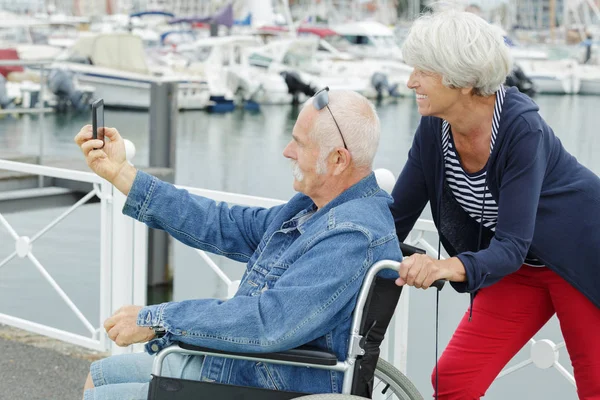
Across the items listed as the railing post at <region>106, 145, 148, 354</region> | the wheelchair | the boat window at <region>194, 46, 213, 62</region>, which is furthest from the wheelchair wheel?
the boat window at <region>194, 46, 213, 62</region>

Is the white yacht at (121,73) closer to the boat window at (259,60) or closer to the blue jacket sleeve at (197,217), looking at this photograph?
the boat window at (259,60)

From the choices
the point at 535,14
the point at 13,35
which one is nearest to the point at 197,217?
the point at 13,35

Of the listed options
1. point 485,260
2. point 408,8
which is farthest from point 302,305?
point 408,8

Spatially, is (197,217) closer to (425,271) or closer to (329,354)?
(329,354)

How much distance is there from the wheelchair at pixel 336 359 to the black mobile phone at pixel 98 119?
66cm

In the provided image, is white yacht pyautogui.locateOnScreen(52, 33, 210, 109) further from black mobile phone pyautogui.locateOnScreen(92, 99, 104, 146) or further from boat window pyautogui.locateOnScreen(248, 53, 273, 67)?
black mobile phone pyautogui.locateOnScreen(92, 99, 104, 146)

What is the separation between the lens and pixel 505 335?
269 cm

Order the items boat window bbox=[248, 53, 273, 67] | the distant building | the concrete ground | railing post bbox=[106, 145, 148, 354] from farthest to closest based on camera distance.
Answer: the distant building → boat window bbox=[248, 53, 273, 67] → railing post bbox=[106, 145, 148, 354] → the concrete ground

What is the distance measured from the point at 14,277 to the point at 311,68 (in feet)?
114

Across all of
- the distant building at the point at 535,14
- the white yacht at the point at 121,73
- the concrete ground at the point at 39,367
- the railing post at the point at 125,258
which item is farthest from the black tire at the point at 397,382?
the distant building at the point at 535,14

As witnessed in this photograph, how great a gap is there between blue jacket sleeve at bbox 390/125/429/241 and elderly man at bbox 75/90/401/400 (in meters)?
0.26

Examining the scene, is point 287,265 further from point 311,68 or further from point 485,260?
point 311,68

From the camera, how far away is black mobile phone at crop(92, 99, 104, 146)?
2578 mm

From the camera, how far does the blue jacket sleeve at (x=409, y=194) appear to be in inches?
108
